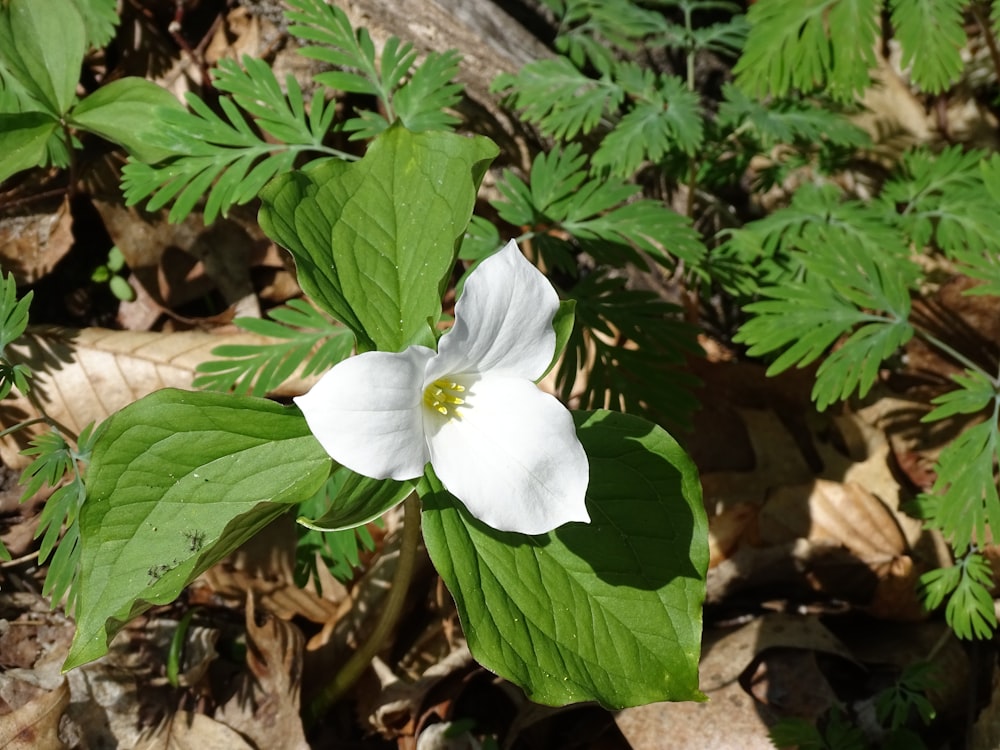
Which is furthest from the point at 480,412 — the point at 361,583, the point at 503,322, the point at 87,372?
the point at 87,372

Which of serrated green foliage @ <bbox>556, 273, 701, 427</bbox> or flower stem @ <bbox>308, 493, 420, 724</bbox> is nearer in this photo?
flower stem @ <bbox>308, 493, 420, 724</bbox>

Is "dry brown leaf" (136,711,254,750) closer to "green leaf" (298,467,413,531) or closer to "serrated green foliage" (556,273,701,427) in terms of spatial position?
"green leaf" (298,467,413,531)

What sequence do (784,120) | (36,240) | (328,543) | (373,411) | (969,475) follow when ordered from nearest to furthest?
(373,411) → (328,543) → (969,475) → (36,240) → (784,120)

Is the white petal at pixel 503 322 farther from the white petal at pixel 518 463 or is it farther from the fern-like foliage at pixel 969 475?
the fern-like foliage at pixel 969 475

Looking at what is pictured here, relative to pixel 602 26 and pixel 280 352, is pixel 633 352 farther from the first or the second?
pixel 602 26

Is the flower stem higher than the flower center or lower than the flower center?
lower

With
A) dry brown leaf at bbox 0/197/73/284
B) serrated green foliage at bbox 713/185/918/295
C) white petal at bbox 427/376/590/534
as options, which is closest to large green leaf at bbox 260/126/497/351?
white petal at bbox 427/376/590/534

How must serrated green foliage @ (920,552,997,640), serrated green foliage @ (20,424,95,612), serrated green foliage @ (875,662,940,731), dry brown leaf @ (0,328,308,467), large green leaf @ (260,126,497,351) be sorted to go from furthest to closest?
dry brown leaf @ (0,328,308,467), serrated green foliage @ (920,552,997,640), serrated green foliage @ (875,662,940,731), serrated green foliage @ (20,424,95,612), large green leaf @ (260,126,497,351)
